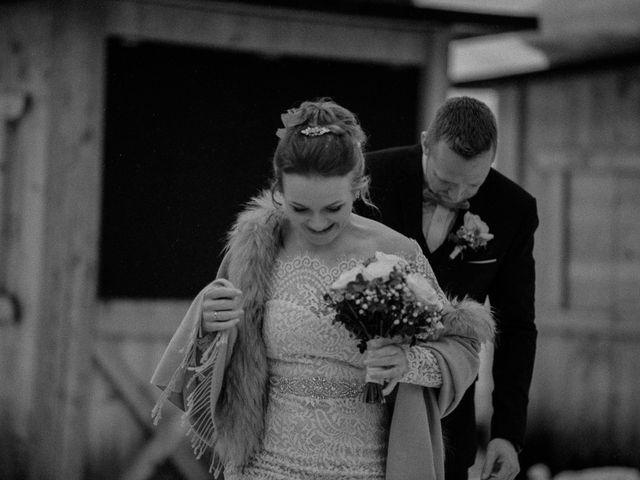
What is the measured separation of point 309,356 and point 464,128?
40.7 inches

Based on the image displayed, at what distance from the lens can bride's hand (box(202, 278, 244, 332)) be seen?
3.37 m

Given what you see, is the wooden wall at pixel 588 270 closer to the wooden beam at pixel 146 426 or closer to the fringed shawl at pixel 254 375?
the wooden beam at pixel 146 426

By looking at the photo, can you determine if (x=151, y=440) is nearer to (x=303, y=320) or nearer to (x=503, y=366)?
(x=503, y=366)

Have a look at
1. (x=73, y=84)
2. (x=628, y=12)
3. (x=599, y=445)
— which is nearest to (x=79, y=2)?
(x=73, y=84)

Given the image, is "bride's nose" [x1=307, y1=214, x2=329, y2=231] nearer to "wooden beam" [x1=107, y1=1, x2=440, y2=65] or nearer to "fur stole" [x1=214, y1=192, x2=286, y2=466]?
"fur stole" [x1=214, y1=192, x2=286, y2=466]

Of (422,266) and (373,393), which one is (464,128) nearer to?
(422,266)

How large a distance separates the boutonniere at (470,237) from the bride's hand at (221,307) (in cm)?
103

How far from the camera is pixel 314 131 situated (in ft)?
11.3

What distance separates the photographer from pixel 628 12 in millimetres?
9094

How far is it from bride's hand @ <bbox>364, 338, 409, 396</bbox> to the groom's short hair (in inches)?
35.0

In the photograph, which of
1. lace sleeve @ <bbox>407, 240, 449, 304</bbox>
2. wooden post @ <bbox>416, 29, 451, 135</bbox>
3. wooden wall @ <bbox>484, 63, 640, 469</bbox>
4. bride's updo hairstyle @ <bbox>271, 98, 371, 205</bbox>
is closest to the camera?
bride's updo hairstyle @ <bbox>271, 98, 371, 205</bbox>

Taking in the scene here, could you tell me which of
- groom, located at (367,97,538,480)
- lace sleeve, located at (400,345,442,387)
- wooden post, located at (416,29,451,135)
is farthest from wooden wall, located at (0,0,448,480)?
lace sleeve, located at (400,345,442,387)

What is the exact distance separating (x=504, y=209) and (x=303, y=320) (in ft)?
3.89

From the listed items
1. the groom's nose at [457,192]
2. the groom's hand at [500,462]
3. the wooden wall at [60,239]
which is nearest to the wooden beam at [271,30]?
the wooden wall at [60,239]
